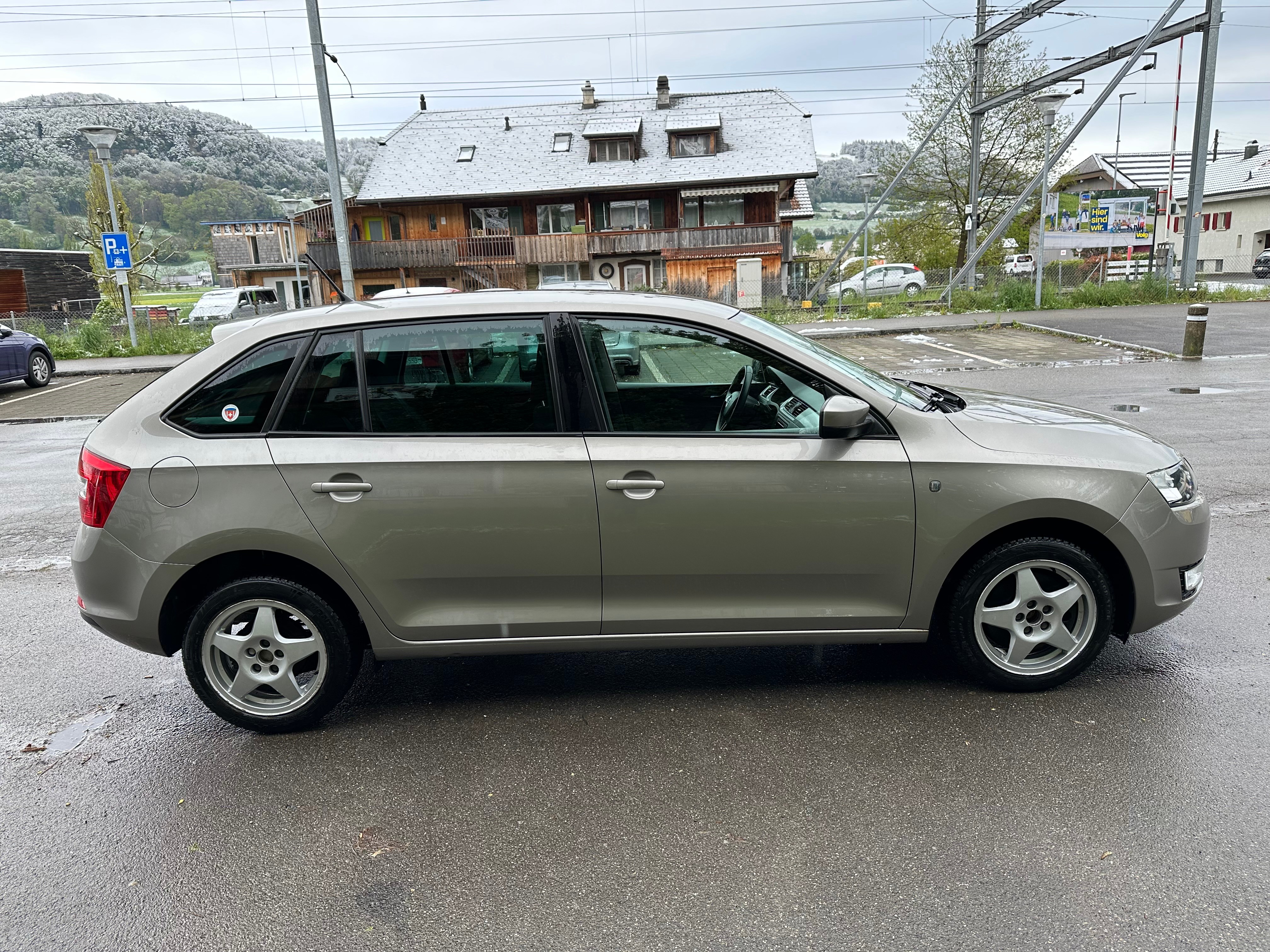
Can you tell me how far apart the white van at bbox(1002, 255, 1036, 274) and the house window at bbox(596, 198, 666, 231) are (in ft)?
52.9

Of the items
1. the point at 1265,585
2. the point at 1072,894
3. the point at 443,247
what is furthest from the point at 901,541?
the point at 443,247

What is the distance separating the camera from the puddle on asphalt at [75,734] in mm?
3734

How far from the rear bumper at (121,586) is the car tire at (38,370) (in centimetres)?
1780

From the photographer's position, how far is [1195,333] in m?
15.3

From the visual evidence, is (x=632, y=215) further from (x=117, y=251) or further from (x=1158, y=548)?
(x=1158, y=548)

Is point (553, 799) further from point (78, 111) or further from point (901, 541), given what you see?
point (78, 111)

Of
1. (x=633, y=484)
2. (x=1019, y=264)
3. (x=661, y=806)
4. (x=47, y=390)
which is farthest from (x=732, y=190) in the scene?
(x=661, y=806)

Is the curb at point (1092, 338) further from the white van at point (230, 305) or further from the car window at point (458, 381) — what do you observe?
the white van at point (230, 305)

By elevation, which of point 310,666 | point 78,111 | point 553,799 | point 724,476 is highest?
point 78,111

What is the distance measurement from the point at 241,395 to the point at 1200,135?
1106 inches

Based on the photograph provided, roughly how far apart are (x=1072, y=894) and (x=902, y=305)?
2693 cm

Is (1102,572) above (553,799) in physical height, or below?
above

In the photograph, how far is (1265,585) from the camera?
497cm

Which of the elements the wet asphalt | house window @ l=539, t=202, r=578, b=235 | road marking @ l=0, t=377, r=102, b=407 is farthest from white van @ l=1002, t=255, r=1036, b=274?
the wet asphalt
